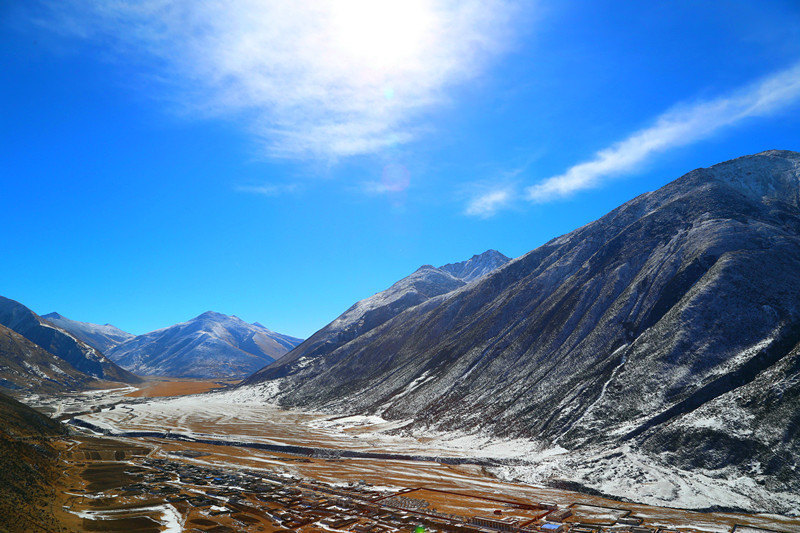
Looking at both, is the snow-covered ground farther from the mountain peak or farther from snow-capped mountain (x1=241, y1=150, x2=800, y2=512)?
the mountain peak

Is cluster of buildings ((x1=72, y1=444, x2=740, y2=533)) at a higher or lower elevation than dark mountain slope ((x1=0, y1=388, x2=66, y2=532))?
lower

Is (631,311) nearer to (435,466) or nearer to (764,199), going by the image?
(435,466)

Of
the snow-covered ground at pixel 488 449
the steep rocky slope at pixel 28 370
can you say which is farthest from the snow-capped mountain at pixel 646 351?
the steep rocky slope at pixel 28 370

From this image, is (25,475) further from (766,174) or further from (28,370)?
(28,370)

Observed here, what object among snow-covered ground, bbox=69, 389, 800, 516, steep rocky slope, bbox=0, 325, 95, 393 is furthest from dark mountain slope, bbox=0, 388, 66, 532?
steep rocky slope, bbox=0, 325, 95, 393

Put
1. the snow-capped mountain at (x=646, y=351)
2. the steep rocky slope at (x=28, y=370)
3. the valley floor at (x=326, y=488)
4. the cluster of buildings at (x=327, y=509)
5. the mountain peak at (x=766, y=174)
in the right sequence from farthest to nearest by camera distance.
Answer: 1. the steep rocky slope at (x=28, y=370)
2. the mountain peak at (x=766, y=174)
3. the snow-capped mountain at (x=646, y=351)
4. the valley floor at (x=326, y=488)
5. the cluster of buildings at (x=327, y=509)

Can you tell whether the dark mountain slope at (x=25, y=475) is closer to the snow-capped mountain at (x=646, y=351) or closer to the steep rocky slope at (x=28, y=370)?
the snow-capped mountain at (x=646, y=351)

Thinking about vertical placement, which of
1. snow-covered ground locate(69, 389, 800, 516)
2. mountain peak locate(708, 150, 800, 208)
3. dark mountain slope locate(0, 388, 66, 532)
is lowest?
snow-covered ground locate(69, 389, 800, 516)

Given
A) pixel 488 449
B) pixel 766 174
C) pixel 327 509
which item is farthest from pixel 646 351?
pixel 766 174
